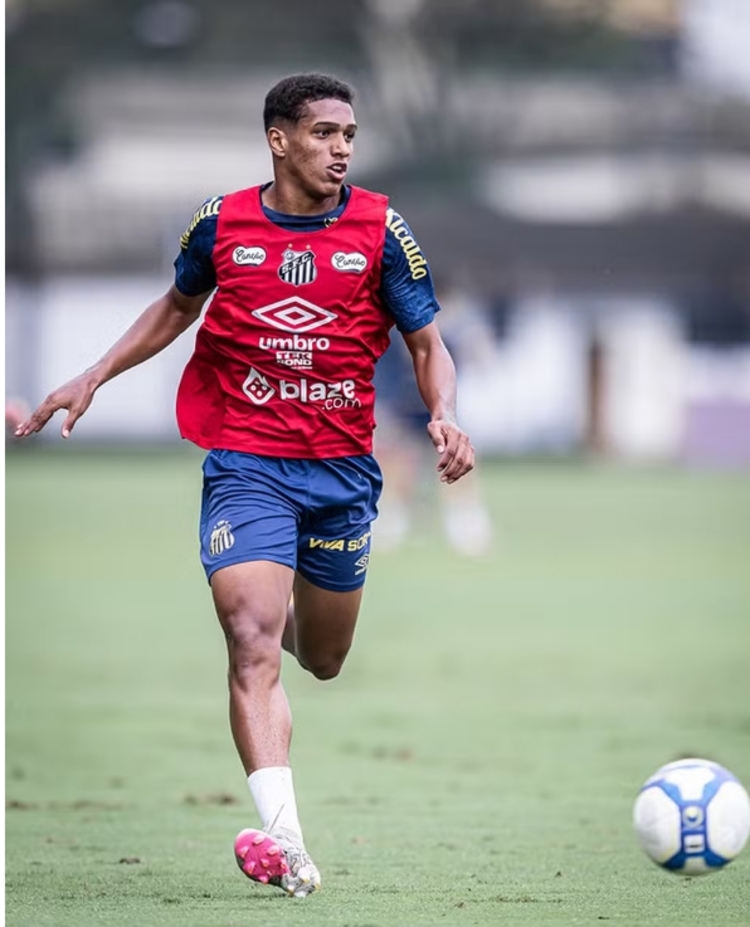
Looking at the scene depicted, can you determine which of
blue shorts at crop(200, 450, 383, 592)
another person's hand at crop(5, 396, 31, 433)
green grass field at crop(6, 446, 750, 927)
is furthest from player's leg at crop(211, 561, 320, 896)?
another person's hand at crop(5, 396, 31, 433)

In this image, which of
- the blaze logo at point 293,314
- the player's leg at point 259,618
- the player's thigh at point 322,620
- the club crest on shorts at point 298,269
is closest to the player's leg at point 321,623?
the player's thigh at point 322,620

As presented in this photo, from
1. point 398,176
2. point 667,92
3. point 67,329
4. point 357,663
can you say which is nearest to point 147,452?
point 67,329

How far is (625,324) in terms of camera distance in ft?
165

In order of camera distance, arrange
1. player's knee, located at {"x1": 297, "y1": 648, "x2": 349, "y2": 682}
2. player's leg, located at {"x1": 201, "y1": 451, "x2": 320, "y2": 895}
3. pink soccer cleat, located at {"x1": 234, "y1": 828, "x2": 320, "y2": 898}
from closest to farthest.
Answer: pink soccer cleat, located at {"x1": 234, "y1": 828, "x2": 320, "y2": 898}
player's leg, located at {"x1": 201, "y1": 451, "x2": 320, "y2": 895}
player's knee, located at {"x1": 297, "y1": 648, "x2": 349, "y2": 682}

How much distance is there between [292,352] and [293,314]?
132 millimetres

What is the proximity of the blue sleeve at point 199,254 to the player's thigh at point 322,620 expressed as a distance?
112 centimetres

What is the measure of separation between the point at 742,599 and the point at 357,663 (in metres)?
5.38

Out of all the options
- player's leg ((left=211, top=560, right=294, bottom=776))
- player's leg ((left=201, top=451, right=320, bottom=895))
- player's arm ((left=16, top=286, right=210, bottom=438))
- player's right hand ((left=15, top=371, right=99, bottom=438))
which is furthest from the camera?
player's arm ((left=16, top=286, right=210, bottom=438))

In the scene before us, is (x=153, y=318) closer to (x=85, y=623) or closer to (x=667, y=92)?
(x=85, y=623)

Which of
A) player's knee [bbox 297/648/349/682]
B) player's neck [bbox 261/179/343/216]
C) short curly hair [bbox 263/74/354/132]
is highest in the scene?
short curly hair [bbox 263/74/354/132]

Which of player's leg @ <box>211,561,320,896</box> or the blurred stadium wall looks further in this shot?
the blurred stadium wall

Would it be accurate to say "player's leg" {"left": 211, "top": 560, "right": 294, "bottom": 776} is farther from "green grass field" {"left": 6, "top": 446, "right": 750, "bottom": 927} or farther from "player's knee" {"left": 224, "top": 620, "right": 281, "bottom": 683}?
"green grass field" {"left": 6, "top": 446, "right": 750, "bottom": 927}

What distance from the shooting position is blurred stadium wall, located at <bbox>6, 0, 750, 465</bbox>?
50.2 meters

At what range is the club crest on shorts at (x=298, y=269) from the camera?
7430 mm
